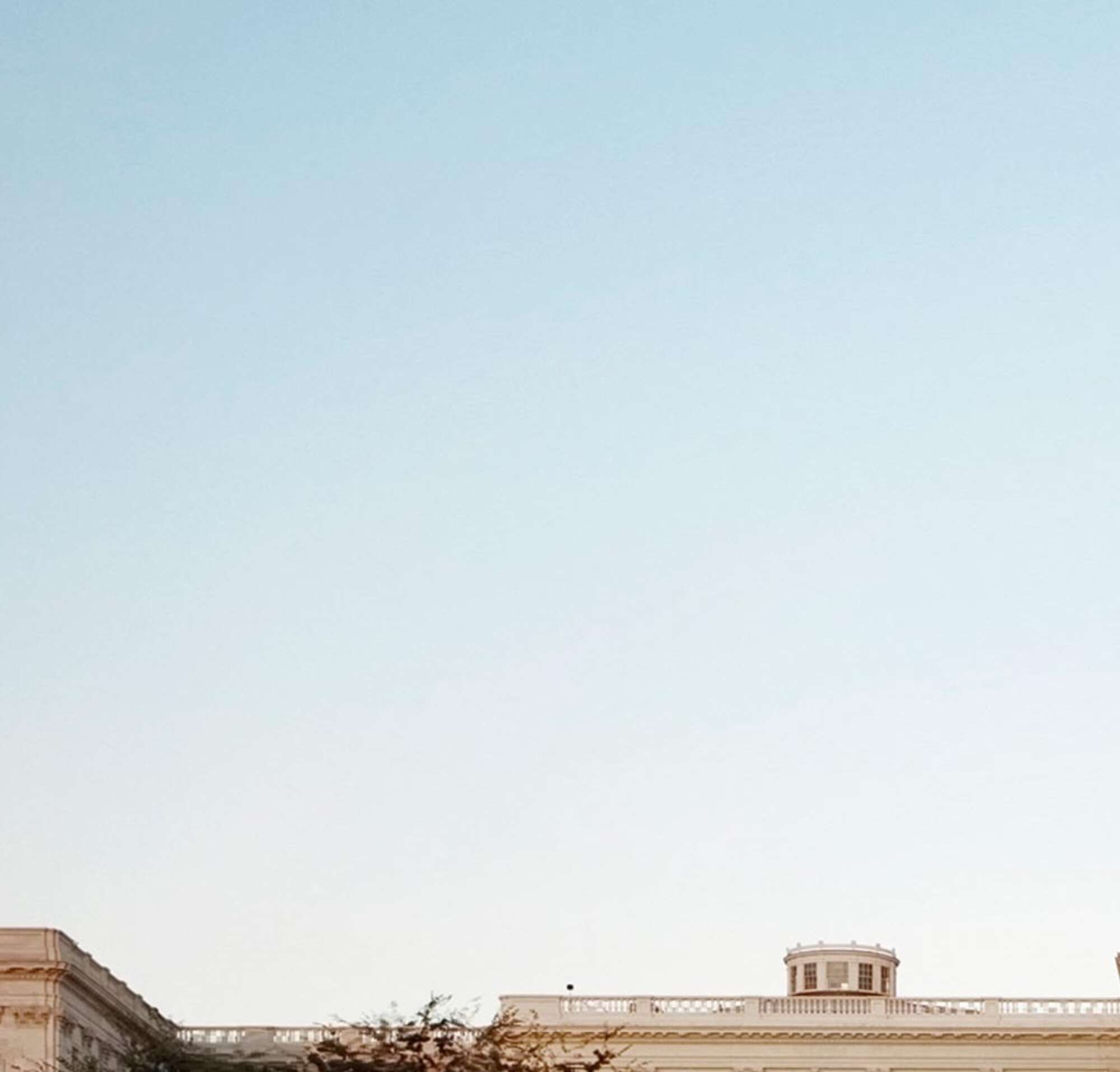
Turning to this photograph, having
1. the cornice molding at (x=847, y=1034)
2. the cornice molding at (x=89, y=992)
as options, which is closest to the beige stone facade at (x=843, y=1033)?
the cornice molding at (x=847, y=1034)

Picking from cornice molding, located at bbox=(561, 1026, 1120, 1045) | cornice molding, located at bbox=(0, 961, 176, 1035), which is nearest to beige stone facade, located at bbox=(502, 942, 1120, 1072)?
cornice molding, located at bbox=(561, 1026, 1120, 1045)

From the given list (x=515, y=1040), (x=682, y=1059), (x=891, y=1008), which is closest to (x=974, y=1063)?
(x=891, y=1008)

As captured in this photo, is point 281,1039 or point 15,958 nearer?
point 15,958

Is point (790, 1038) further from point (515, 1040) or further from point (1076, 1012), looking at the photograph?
point (515, 1040)

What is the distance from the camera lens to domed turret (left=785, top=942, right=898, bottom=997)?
113000mm

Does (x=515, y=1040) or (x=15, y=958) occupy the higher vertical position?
(x=15, y=958)

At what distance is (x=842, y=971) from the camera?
372 feet

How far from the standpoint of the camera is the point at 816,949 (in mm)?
114562

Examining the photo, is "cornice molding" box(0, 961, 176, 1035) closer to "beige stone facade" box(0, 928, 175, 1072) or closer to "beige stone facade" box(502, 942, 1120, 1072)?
"beige stone facade" box(0, 928, 175, 1072)

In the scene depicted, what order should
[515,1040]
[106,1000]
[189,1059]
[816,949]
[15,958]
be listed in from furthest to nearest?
[816,949] → [106,1000] → [15,958] → [189,1059] → [515,1040]

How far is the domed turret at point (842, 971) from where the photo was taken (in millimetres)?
113000

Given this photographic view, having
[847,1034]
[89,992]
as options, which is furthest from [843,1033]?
[89,992]

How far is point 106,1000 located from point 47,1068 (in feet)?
39.8

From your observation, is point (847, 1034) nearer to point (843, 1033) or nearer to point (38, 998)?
point (843, 1033)
